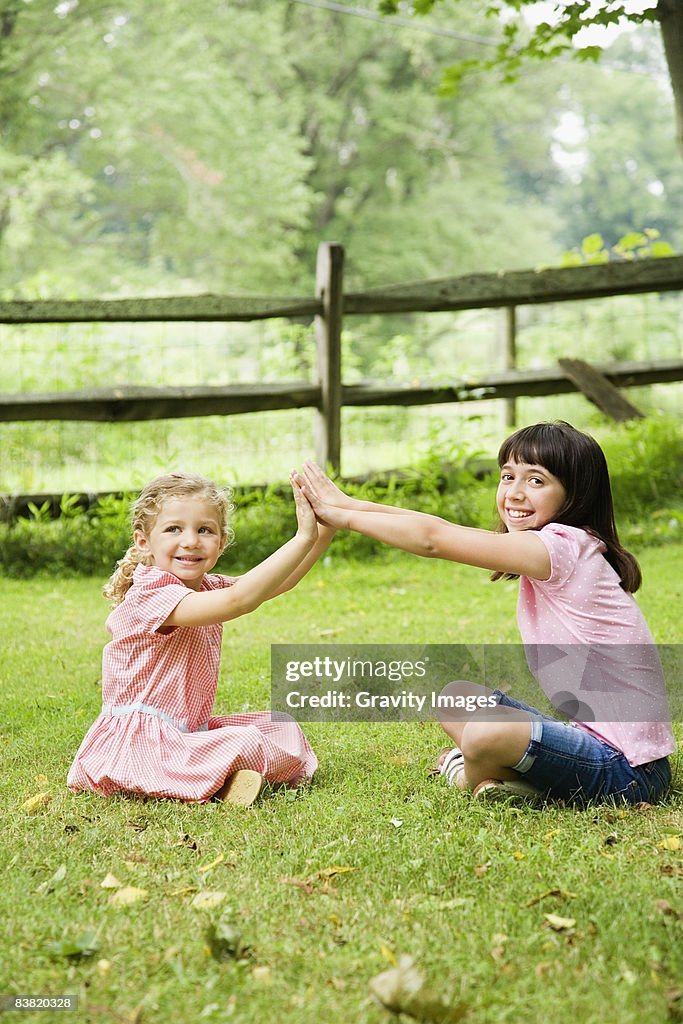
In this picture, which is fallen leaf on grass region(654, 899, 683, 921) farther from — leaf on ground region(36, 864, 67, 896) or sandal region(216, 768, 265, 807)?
leaf on ground region(36, 864, 67, 896)

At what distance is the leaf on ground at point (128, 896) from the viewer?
7.05 feet

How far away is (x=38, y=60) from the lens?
758 inches

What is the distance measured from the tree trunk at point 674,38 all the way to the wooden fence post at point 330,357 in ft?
8.85

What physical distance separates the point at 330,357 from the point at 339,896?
5.01 m

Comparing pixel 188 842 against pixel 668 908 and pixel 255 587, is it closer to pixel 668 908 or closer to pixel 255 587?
pixel 255 587

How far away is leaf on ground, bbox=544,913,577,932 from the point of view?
6.60ft

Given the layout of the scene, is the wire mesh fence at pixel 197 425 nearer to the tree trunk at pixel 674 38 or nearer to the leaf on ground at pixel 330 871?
the tree trunk at pixel 674 38

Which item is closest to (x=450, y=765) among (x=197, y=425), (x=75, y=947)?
(x=75, y=947)

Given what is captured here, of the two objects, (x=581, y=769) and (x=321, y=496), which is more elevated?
(x=321, y=496)

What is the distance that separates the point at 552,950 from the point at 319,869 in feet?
1.94

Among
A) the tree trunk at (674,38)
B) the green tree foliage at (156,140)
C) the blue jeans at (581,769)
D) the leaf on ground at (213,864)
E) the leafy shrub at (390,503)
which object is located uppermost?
the green tree foliage at (156,140)

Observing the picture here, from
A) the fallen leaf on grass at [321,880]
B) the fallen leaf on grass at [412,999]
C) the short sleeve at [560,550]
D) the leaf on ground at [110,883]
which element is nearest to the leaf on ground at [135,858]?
the leaf on ground at [110,883]

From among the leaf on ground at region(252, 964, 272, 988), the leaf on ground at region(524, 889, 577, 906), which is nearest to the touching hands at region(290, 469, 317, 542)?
the leaf on ground at region(524, 889, 577, 906)

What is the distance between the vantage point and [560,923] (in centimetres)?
202
